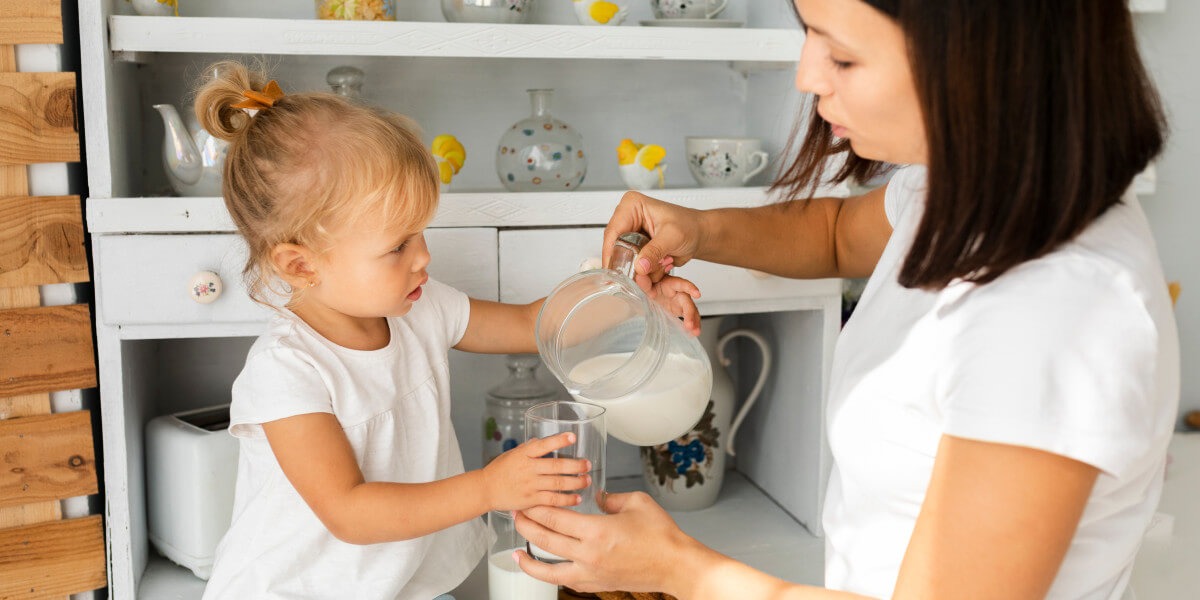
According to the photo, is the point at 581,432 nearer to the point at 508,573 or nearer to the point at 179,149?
the point at 508,573

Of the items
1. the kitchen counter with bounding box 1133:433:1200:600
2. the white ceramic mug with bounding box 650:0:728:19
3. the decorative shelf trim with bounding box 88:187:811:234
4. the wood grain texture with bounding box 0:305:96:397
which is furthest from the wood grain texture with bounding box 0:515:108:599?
the kitchen counter with bounding box 1133:433:1200:600

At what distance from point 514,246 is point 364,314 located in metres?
0.28

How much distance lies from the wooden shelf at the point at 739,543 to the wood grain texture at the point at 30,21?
2.34 ft

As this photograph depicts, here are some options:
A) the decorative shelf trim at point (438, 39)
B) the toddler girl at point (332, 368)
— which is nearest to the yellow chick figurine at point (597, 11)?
the decorative shelf trim at point (438, 39)

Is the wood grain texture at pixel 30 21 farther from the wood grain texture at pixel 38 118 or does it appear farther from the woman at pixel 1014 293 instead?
the woman at pixel 1014 293

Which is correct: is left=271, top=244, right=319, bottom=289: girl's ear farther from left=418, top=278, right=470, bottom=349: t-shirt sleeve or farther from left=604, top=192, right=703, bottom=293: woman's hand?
left=604, top=192, right=703, bottom=293: woman's hand

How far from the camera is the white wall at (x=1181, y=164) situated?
1758 millimetres

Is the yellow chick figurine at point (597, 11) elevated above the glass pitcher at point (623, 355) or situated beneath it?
elevated above

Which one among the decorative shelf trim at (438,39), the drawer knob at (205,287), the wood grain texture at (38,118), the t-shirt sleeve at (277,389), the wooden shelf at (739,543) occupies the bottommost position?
the wooden shelf at (739,543)

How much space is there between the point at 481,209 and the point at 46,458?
624 millimetres

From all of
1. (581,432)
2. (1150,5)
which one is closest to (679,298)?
(581,432)

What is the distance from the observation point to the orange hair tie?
1.05 m

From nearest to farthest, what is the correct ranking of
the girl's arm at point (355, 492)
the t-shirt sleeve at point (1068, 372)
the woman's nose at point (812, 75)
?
the t-shirt sleeve at point (1068, 372), the woman's nose at point (812, 75), the girl's arm at point (355, 492)

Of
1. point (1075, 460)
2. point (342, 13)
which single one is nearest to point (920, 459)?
point (1075, 460)
